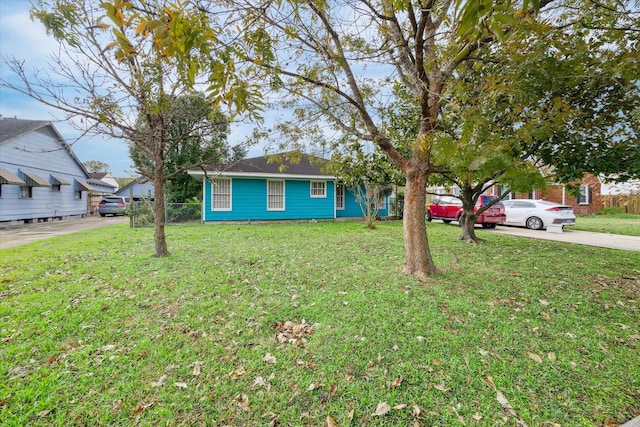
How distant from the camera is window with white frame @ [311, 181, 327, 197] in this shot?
1584cm

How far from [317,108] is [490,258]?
5077 millimetres

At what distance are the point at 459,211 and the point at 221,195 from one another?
12395mm

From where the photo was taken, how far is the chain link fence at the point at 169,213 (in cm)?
1302

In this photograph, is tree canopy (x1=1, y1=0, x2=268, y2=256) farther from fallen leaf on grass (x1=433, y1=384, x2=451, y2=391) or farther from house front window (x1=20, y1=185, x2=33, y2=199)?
house front window (x1=20, y1=185, x2=33, y2=199)

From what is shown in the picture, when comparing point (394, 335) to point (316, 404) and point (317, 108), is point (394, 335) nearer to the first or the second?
point (316, 404)

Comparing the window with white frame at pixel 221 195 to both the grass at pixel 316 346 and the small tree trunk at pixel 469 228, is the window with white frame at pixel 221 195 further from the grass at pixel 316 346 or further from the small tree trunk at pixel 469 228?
the small tree trunk at pixel 469 228

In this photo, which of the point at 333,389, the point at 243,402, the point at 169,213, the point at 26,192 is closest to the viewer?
the point at 243,402

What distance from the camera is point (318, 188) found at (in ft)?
52.4

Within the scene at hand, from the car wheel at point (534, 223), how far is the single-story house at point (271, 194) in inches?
340

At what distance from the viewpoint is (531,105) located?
4406 millimetres

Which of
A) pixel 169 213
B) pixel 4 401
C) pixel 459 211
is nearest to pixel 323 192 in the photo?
pixel 459 211

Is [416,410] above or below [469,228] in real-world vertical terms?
below

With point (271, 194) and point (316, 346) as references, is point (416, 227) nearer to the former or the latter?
point (316, 346)

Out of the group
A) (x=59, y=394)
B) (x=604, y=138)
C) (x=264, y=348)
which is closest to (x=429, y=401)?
(x=264, y=348)
